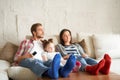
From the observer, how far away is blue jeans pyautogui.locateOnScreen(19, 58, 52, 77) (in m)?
2.23

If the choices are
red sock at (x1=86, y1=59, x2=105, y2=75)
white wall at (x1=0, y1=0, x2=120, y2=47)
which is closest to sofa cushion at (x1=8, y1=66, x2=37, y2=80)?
red sock at (x1=86, y1=59, x2=105, y2=75)

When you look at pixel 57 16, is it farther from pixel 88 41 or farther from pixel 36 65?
pixel 36 65

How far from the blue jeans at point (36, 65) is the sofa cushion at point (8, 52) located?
0.45 meters

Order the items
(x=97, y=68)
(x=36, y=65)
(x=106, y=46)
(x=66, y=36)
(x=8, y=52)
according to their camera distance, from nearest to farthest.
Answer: (x=97, y=68), (x=36, y=65), (x=8, y=52), (x=66, y=36), (x=106, y=46)

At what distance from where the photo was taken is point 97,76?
2.15m

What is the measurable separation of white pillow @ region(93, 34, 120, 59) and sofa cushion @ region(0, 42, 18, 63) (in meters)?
1.26

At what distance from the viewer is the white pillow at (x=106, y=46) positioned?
3.38 m

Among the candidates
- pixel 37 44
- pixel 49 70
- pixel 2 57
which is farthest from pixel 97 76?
pixel 2 57

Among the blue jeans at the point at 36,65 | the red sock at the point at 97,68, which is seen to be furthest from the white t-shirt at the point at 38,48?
the red sock at the point at 97,68

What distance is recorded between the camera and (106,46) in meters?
3.41

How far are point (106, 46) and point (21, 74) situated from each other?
1560mm

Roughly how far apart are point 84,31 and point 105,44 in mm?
520

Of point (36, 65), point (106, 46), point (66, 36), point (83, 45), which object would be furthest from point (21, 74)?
point (106, 46)

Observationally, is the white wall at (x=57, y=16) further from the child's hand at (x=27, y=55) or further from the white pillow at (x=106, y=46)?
the child's hand at (x=27, y=55)
